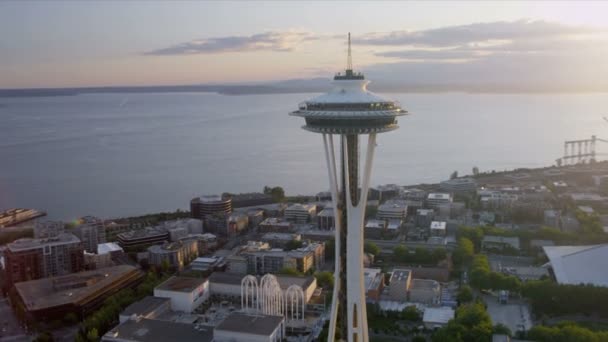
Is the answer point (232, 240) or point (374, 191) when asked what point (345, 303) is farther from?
point (374, 191)

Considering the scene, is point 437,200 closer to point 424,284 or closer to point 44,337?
point 424,284

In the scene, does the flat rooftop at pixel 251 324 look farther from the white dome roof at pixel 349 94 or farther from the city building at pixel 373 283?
the white dome roof at pixel 349 94

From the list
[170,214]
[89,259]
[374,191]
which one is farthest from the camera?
[374,191]

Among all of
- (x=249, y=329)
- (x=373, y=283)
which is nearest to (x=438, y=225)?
(x=373, y=283)

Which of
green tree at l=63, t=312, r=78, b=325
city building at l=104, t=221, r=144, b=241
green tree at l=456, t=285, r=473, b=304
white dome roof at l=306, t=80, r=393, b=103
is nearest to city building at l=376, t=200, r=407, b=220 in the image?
green tree at l=456, t=285, r=473, b=304

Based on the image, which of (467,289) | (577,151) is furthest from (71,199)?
(577,151)

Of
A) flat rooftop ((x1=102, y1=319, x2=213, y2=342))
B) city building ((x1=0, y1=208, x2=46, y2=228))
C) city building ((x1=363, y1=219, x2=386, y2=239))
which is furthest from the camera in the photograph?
city building ((x1=0, y1=208, x2=46, y2=228))

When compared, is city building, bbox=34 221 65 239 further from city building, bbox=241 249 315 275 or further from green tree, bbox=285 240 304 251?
green tree, bbox=285 240 304 251
